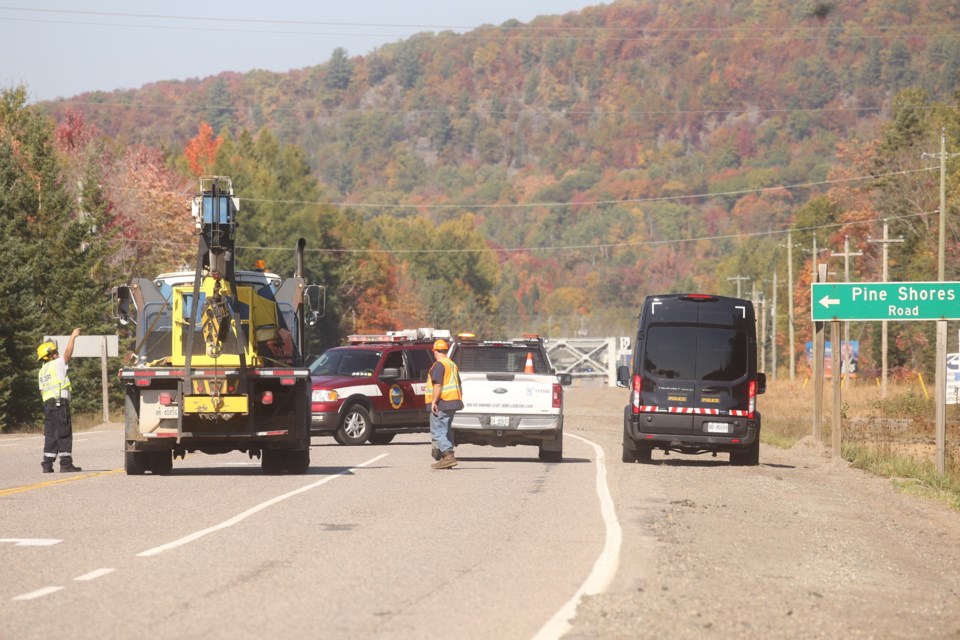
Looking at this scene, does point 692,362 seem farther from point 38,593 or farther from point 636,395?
point 38,593

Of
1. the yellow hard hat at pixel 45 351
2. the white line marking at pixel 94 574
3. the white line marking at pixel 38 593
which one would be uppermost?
the yellow hard hat at pixel 45 351

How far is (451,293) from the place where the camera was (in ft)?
607

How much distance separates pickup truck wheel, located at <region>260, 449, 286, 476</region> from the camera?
2330cm

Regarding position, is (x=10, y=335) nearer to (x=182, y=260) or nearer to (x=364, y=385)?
(x=364, y=385)

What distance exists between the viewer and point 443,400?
79.1 feet

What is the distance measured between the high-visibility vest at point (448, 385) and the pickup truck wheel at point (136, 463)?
431cm

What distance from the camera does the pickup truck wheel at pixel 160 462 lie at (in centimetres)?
2286

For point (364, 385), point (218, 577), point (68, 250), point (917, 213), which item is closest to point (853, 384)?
point (917, 213)

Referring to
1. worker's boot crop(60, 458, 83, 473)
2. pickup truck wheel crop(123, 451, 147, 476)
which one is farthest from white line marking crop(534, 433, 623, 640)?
worker's boot crop(60, 458, 83, 473)

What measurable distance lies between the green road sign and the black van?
2.71 metres

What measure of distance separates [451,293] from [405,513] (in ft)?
553

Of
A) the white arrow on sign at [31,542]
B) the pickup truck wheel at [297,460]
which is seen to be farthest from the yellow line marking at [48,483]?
the white arrow on sign at [31,542]

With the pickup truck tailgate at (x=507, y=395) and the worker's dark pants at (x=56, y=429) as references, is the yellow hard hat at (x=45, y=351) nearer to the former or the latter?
the worker's dark pants at (x=56, y=429)

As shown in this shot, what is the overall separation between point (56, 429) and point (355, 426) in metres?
9.37
